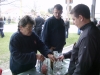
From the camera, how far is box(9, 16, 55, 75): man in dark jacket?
1.45 m

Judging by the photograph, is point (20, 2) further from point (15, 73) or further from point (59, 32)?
point (15, 73)

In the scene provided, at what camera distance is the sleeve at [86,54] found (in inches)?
44.6

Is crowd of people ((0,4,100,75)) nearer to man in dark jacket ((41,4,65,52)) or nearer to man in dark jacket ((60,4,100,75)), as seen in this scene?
man in dark jacket ((60,4,100,75))

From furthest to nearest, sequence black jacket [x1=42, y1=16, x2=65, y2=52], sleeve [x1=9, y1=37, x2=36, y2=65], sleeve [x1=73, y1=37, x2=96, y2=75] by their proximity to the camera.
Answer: black jacket [x1=42, y1=16, x2=65, y2=52] → sleeve [x1=9, y1=37, x2=36, y2=65] → sleeve [x1=73, y1=37, x2=96, y2=75]

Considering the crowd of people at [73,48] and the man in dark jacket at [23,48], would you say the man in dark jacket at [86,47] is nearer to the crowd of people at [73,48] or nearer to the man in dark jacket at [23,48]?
the crowd of people at [73,48]

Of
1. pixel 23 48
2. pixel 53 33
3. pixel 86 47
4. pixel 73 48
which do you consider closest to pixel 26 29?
pixel 23 48

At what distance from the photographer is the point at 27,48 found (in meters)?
1.56

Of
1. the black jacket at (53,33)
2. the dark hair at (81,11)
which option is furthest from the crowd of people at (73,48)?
the black jacket at (53,33)

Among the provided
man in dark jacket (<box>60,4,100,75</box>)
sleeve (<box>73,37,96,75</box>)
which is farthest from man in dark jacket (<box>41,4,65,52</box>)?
sleeve (<box>73,37,96,75</box>)

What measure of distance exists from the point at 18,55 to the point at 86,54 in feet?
2.21

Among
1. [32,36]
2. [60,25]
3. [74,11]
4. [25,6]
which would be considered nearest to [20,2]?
[25,6]

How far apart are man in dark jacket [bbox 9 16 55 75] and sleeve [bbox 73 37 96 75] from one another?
48 centimetres

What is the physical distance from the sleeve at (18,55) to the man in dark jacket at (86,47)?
17.2 inches

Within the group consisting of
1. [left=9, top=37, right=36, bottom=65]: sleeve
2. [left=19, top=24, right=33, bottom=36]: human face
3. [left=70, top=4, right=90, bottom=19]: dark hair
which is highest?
[left=70, top=4, right=90, bottom=19]: dark hair
